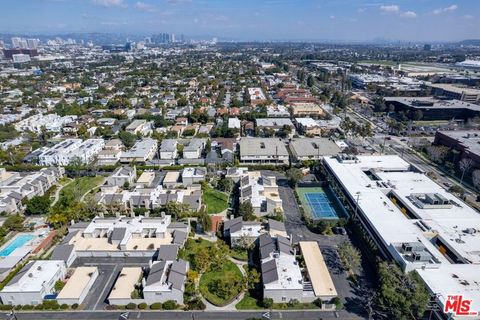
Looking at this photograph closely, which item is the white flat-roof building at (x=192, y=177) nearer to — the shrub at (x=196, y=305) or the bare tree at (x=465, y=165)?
the shrub at (x=196, y=305)

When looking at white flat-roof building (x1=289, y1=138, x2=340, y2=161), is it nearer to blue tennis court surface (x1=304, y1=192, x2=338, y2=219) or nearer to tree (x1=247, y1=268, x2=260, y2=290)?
blue tennis court surface (x1=304, y1=192, x2=338, y2=219)

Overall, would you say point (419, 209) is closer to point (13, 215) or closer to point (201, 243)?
point (201, 243)

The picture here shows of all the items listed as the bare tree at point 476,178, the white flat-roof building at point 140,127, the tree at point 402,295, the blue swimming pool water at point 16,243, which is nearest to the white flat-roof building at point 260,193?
the tree at point 402,295

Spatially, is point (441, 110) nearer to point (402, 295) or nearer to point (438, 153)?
point (438, 153)

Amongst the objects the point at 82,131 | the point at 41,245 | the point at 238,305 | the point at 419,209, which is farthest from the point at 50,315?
the point at 82,131

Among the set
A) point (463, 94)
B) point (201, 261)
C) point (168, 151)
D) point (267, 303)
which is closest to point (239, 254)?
point (201, 261)

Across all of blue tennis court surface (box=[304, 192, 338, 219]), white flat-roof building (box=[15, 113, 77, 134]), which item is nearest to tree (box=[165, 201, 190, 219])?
blue tennis court surface (box=[304, 192, 338, 219])

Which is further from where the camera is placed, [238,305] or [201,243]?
[201,243]
